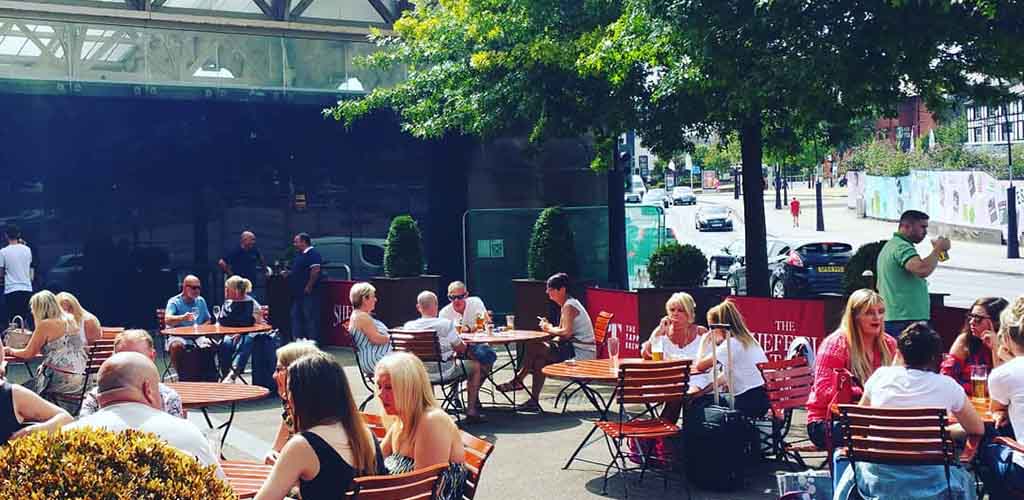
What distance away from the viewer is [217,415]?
1238 centimetres

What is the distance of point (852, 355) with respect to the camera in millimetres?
7508

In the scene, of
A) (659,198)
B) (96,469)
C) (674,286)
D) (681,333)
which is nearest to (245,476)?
(96,469)

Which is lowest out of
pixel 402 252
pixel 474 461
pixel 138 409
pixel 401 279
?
pixel 474 461

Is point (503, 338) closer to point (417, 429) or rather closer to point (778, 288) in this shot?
point (417, 429)

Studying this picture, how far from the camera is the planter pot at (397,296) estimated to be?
57.9ft

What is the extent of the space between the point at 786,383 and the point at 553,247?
311 inches

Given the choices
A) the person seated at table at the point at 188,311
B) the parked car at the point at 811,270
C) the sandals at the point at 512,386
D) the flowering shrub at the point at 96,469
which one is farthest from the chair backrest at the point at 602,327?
the parked car at the point at 811,270

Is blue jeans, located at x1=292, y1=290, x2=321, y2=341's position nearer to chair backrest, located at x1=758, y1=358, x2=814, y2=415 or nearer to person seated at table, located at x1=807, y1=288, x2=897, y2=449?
chair backrest, located at x1=758, y1=358, x2=814, y2=415

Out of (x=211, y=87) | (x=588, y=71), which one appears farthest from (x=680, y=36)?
(x=211, y=87)

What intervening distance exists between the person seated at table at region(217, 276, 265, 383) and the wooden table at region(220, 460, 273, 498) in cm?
722

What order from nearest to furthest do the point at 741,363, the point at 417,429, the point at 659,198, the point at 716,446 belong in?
the point at 417,429
the point at 716,446
the point at 741,363
the point at 659,198

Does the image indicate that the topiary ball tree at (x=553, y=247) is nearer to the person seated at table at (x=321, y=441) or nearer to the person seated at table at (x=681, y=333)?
the person seated at table at (x=681, y=333)

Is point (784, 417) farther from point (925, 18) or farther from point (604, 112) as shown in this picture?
point (604, 112)

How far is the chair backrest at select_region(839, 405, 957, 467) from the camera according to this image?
6.36 meters
